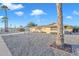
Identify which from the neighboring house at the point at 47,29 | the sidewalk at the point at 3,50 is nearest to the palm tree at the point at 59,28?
the neighboring house at the point at 47,29

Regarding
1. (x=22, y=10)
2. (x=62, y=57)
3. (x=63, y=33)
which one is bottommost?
(x=62, y=57)

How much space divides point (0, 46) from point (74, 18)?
3.25 feet

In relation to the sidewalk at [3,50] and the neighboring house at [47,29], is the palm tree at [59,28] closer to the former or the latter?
the neighboring house at [47,29]

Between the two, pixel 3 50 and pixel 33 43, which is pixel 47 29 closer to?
pixel 33 43

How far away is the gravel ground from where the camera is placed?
3656 mm

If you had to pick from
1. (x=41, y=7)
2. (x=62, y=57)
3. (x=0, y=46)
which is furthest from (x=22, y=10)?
(x=62, y=57)

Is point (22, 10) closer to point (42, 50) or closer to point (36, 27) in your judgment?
point (36, 27)

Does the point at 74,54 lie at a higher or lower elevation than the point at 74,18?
lower

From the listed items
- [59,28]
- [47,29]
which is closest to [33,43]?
[47,29]

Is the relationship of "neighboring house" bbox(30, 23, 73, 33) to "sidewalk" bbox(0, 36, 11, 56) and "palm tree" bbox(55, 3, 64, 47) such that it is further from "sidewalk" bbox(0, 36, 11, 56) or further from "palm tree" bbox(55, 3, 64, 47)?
"sidewalk" bbox(0, 36, 11, 56)

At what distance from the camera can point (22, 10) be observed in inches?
145


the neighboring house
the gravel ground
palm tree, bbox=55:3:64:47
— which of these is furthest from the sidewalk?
palm tree, bbox=55:3:64:47

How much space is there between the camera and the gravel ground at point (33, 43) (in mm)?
3656

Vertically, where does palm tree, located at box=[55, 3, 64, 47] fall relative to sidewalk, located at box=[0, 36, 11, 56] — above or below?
above
